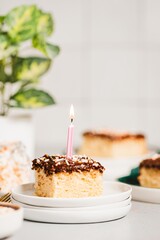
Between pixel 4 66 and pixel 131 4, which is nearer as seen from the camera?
pixel 4 66

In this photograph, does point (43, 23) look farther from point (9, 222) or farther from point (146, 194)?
point (9, 222)

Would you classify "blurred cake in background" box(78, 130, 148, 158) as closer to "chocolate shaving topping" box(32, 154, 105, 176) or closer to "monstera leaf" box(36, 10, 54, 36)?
"monstera leaf" box(36, 10, 54, 36)

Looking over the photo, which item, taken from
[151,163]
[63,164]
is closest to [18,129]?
[151,163]

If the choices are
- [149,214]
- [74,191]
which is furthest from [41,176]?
[149,214]

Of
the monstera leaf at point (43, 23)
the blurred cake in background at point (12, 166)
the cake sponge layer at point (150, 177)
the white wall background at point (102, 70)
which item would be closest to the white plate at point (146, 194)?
the cake sponge layer at point (150, 177)

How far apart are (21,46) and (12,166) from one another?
20.7 inches

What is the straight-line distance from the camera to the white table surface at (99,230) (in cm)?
126

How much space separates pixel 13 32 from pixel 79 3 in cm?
297

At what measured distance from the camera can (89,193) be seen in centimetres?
151

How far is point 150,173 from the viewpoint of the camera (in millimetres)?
1838

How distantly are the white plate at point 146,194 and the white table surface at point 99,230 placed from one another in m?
0.19

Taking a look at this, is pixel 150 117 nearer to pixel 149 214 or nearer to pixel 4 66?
pixel 4 66

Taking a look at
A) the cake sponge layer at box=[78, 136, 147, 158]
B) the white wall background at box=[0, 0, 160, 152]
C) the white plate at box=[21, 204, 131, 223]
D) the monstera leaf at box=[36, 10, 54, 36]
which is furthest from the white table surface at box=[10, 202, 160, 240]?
the white wall background at box=[0, 0, 160, 152]

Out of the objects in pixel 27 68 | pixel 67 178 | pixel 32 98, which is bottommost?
pixel 67 178
